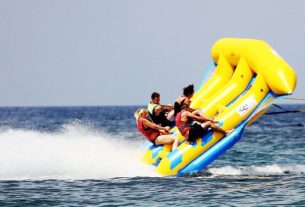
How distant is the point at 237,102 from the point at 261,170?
1.62 m

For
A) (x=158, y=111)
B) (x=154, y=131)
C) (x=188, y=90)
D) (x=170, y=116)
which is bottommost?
(x=154, y=131)

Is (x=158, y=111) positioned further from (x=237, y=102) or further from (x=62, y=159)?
(x=62, y=159)

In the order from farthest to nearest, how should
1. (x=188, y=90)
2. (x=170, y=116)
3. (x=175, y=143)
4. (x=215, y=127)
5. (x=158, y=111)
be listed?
(x=170, y=116)
(x=158, y=111)
(x=175, y=143)
(x=215, y=127)
(x=188, y=90)

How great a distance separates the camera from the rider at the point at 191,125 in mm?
11219

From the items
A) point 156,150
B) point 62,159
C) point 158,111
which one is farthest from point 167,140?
point 62,159

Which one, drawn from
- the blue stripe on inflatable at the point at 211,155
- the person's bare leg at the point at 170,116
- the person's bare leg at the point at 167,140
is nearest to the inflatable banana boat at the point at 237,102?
the blue stripe on inflatable at the point at 211,155

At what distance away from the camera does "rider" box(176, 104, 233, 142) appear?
11219mm

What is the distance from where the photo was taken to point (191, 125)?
37.3 ft

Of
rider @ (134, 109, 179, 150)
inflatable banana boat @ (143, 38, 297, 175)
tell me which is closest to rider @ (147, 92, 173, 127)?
rider @ (134, 109, 179, 150)

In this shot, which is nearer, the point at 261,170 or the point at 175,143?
the point at 175,143

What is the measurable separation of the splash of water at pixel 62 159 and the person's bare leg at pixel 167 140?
47 centimetres

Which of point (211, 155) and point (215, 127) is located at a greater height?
point (215, 127)

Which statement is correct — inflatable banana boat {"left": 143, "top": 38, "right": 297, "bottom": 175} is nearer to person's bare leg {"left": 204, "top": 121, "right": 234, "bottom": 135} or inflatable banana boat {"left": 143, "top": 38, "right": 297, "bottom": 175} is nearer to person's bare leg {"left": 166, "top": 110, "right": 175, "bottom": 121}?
person's bare leg {"left": 204, "top": 121, "right": 234, "bottom": 135}

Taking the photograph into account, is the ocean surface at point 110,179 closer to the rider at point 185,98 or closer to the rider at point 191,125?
the rider at point 191,125
